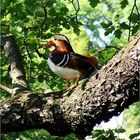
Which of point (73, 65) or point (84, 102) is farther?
point (73, 65)

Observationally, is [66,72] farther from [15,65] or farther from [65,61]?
[15,65]

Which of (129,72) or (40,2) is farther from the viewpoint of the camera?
(40,2)

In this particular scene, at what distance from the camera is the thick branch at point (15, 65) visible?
144 inches

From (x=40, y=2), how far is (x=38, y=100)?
8.28ft

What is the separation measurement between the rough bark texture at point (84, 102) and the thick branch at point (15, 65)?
Result: 1.94 feet

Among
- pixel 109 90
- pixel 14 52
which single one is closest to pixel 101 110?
pixel 109 90

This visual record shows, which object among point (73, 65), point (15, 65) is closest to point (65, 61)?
point (73, 65)

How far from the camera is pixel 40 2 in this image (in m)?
5.11

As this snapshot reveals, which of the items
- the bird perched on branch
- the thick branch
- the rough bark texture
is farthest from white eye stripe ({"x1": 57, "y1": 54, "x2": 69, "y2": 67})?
the thick branch

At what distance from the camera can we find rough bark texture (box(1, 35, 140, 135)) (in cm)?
238

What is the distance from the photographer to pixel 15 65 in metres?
4.18

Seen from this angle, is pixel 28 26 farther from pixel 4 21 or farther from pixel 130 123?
pixel 130 123

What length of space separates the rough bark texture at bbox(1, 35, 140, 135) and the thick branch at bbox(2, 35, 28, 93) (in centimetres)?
59

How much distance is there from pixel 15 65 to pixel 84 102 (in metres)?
1.74
